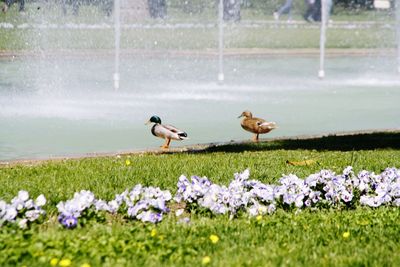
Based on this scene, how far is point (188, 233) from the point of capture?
6094mm

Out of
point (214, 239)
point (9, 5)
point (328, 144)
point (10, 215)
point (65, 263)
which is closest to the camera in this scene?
point (65, 263)

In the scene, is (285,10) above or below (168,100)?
below

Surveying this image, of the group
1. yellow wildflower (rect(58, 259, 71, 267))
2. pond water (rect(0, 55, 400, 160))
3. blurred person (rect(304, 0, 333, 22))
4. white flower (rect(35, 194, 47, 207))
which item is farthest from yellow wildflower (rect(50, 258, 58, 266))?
blurred person (rect(304, 0, 333, 22))

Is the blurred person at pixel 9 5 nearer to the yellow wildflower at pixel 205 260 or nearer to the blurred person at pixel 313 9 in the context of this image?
the blurred person at pixel 313 9

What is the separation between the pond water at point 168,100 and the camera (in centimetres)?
1227

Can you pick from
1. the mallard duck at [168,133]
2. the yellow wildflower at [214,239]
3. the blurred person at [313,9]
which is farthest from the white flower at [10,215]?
the blurred person at [313,9]

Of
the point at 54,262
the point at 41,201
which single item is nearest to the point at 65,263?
the point at 54,262

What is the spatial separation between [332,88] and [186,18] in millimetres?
17571

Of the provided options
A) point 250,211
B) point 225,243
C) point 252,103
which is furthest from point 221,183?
point 252,103

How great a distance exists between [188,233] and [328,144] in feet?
16.4

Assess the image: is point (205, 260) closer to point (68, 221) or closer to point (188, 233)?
point (188, 233)

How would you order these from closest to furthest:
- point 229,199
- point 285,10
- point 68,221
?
point 68,221 < point 229,199 < point 285,10

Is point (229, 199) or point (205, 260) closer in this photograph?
point (205, 260)

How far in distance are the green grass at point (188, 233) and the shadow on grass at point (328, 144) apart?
1.68m
